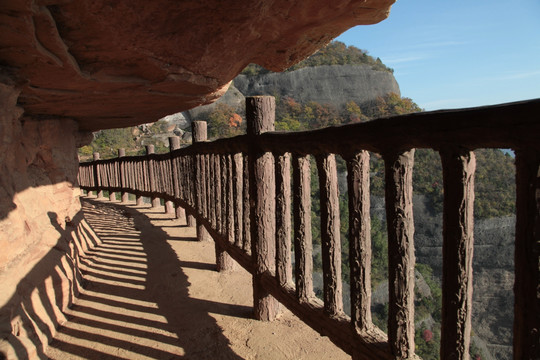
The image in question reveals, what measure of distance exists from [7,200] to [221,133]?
1807 inches

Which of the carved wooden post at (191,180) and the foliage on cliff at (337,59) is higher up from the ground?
the foliage on cliff at (337,59)

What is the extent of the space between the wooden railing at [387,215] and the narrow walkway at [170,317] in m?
0.31

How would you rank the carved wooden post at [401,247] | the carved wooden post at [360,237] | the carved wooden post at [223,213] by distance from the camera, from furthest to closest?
the carved wooden post at [223,213] < the carved wooden post at [360,237] < the carved wooden post at [401,247]

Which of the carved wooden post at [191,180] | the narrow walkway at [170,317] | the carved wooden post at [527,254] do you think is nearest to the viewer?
the carved wooden post at [527,254]

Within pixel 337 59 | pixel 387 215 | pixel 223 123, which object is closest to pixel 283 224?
pixel 387 215

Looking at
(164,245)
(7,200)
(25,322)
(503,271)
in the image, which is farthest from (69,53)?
(503,271)

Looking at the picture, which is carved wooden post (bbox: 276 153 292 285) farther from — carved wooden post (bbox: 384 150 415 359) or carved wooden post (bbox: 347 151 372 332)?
carved wooden post (bbox: 384 150 415 359)

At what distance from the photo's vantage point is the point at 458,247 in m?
1.24

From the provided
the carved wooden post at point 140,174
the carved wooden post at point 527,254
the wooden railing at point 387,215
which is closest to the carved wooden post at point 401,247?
the wooden railing at point 387,215

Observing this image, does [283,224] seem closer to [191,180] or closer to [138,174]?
[191,180]

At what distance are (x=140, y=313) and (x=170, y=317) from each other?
10.7 inches

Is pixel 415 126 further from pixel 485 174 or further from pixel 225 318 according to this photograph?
pixel 485 174

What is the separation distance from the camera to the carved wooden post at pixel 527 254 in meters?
1.00

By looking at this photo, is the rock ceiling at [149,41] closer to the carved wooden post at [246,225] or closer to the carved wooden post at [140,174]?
the carved wooden post at [246,225]
